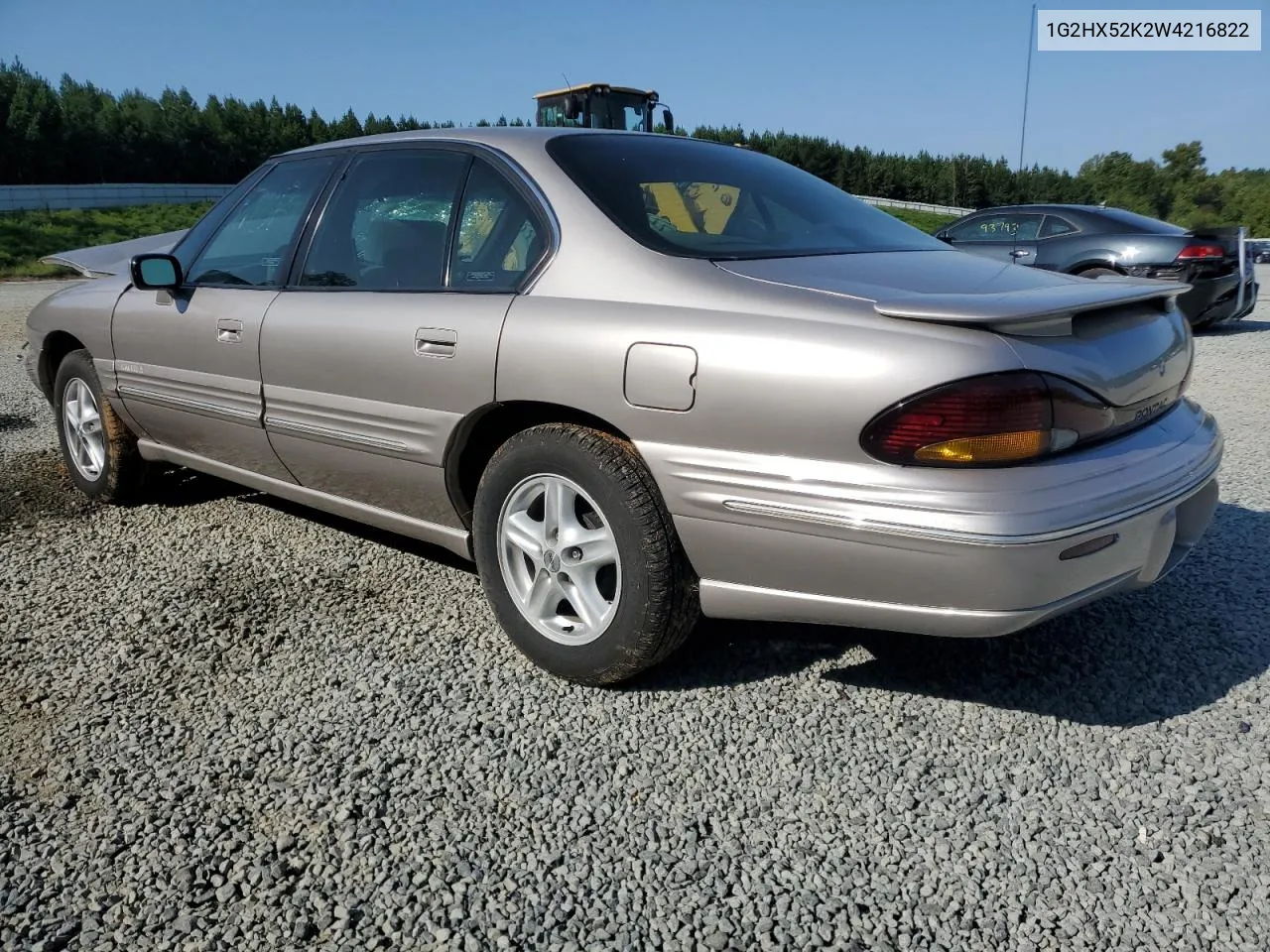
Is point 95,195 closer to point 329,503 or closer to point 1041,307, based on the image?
point 329,503

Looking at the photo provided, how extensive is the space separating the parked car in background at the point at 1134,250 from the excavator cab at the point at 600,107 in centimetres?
944

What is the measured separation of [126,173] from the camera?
1553 inches

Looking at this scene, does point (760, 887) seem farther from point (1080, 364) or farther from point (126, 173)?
point (126, 173)

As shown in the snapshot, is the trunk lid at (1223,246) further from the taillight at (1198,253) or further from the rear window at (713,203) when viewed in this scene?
the rear window at (713,203)

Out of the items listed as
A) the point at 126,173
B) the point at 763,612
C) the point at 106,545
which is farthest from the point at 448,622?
the point at 126,173

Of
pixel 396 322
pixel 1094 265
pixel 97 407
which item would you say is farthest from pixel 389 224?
pixel 1094 265

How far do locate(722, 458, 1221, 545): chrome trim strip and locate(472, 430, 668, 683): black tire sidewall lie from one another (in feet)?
0.98

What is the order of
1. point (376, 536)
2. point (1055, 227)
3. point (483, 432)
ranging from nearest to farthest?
1. point (483, 432)
2. point (376, 536)
3. point (1055, 227)

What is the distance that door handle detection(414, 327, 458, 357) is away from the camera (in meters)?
2.80

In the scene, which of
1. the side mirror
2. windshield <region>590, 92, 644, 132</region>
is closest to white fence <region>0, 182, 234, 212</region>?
windshield <region>590, 92, 644, 132</region>

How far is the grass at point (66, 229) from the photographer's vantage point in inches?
856

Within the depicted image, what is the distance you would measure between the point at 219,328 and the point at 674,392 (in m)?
2.08

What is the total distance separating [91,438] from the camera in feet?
14.8

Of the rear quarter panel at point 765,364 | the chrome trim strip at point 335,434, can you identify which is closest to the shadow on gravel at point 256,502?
the chrome trim strip at point 335,434
